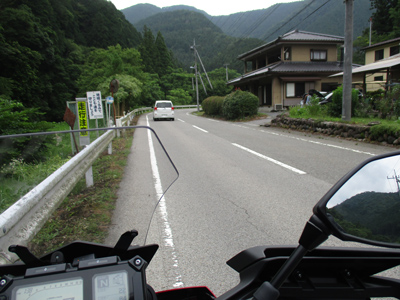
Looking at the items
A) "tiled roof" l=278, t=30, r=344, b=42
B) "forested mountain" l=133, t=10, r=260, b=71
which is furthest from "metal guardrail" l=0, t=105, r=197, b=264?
"forested mountain" l=133, t=10, r=260, b=71

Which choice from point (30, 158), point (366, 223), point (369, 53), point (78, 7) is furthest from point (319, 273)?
point (78, 7)

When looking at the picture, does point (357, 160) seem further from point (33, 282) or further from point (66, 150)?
point (33, 282)

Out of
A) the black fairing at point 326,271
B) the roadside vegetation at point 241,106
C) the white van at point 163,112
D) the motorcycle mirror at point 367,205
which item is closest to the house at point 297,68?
the roadside vegetation at point 241,106

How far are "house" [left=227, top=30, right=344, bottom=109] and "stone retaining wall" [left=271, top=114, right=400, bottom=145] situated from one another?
12.4m

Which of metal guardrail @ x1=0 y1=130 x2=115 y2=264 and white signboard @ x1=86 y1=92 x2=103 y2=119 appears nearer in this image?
metal guardrail @ x1=0 y1=130 x2=115 y2=264

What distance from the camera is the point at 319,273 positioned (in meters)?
1.37

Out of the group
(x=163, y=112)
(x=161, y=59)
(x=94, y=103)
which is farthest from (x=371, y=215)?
A: (x=161, y=59)

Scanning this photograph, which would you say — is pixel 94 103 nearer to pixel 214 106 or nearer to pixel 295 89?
pixel 214 106

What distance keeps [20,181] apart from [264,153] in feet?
26.7

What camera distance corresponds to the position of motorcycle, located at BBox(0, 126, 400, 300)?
100 cm

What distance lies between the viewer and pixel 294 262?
1.02 meters

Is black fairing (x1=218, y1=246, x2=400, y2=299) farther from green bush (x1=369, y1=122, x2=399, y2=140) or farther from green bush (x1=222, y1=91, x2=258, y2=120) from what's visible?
green bush (x1=222, y1=91, x2=258, y2=120)

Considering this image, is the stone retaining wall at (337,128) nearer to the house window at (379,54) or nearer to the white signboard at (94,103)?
the white signboard at (94,103)

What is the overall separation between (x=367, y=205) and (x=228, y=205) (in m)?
3.91
